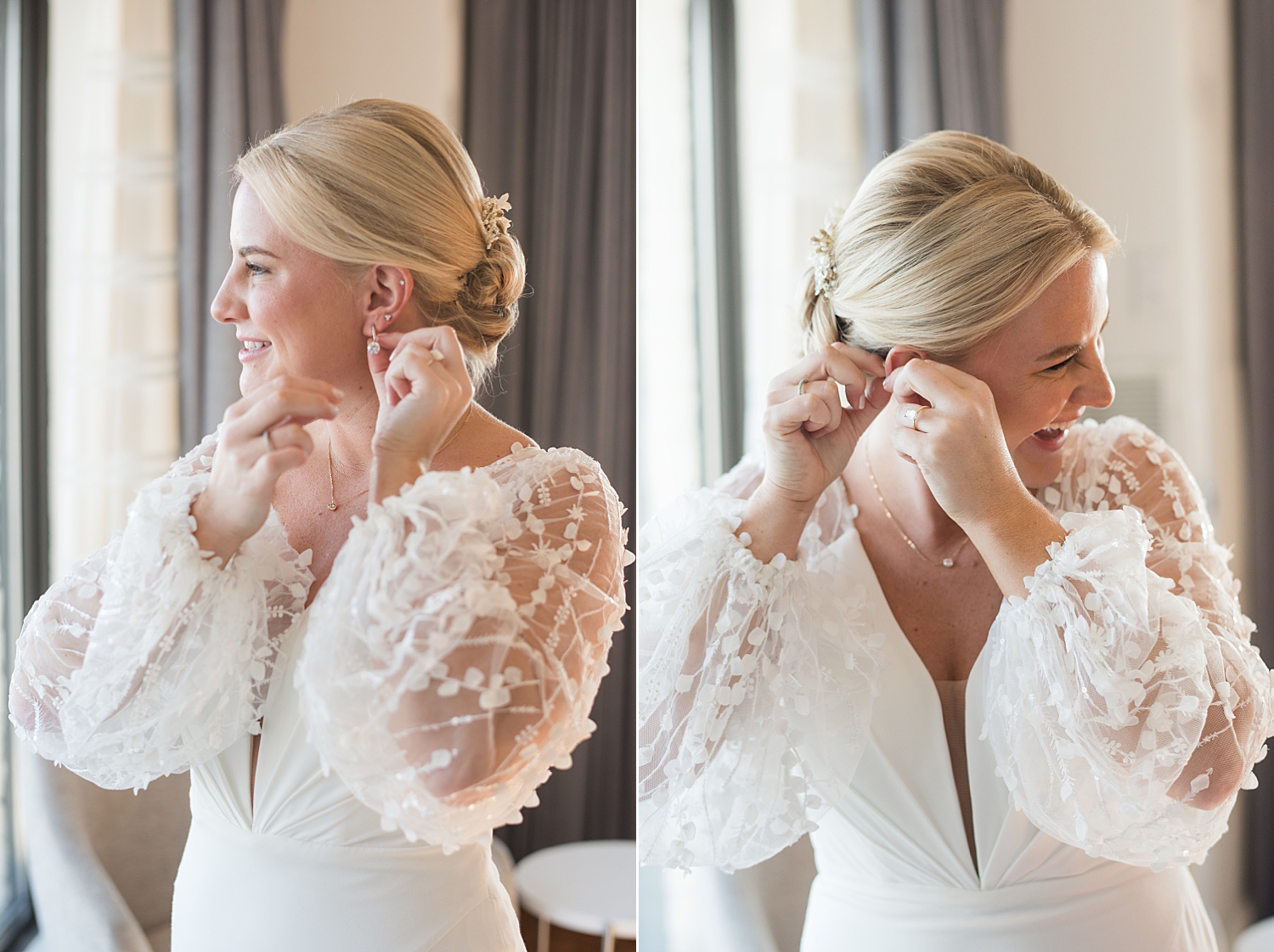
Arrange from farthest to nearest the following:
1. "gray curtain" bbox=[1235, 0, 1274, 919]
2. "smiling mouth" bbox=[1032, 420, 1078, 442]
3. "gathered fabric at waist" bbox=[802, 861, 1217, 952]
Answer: "gray curtain" bbox=[1235, 0, 1274, 919]
"smiling mouth" bbox=[1032, 420, 1078, 442]
"gathered fabric at waist" bbox=[802, 861, 1217, 952]

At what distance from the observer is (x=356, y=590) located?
0.76 meters

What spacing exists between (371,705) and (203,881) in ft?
1.09

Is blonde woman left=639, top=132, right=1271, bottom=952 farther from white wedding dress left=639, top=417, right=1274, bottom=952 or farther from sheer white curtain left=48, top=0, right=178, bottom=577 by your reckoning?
sheer white curtain left=48, top=0, right=178, bottom=577

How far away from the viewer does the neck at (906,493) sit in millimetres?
1142

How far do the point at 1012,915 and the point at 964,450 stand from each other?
513 millimetres

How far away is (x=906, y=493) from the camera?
1.17 m

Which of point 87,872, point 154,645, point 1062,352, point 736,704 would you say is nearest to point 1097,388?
point 1062,352

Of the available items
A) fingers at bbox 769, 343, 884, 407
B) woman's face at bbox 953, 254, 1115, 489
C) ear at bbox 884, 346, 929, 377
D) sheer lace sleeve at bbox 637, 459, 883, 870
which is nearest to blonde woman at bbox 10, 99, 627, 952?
sheer lace sleeve at bbox 637, 459, 883, 870

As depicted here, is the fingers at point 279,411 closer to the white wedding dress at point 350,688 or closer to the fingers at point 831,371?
the white wedding dress at point 350,688

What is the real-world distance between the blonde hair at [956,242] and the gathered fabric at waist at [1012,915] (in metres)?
0.60

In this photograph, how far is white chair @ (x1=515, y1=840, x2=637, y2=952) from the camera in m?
0.82

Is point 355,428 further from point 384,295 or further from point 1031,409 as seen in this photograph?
point 1031,409

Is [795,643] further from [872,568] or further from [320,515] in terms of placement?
[320,515]

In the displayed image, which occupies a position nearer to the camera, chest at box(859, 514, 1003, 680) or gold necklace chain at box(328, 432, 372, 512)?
gold necklace chain at box(328, 432, 372, 512)
